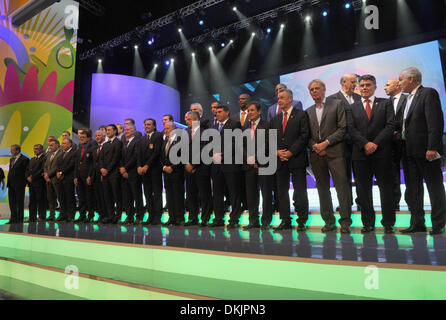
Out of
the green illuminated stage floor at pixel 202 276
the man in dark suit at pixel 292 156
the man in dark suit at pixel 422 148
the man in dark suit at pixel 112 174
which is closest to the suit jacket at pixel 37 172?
the man in dark suit at pixel 112 174

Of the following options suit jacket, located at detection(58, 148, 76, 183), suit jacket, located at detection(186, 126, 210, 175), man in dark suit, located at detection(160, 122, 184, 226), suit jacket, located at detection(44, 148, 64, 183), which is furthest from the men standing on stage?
suit jacket, located at detection(44, 148, 64, 183)

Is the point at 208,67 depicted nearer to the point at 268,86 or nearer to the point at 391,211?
the point at 268,86

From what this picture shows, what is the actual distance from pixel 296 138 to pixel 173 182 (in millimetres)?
1768

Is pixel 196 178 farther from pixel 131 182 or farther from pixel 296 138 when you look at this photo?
pixel 296 138

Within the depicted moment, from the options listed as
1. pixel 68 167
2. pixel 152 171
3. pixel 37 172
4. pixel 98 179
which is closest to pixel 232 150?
pixel 152 171

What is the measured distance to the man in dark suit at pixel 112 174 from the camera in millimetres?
4613

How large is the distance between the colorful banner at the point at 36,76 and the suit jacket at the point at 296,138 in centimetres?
679

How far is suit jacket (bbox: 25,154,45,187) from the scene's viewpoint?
5.65 m

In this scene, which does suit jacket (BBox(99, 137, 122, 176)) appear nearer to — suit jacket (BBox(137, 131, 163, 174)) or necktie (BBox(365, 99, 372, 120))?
suit jacket (BBox(137, 131, 163, 174))

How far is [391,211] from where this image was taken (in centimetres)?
282

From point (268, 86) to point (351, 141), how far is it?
6.20 m

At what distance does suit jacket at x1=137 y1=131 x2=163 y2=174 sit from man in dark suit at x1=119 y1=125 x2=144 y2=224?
11cm
